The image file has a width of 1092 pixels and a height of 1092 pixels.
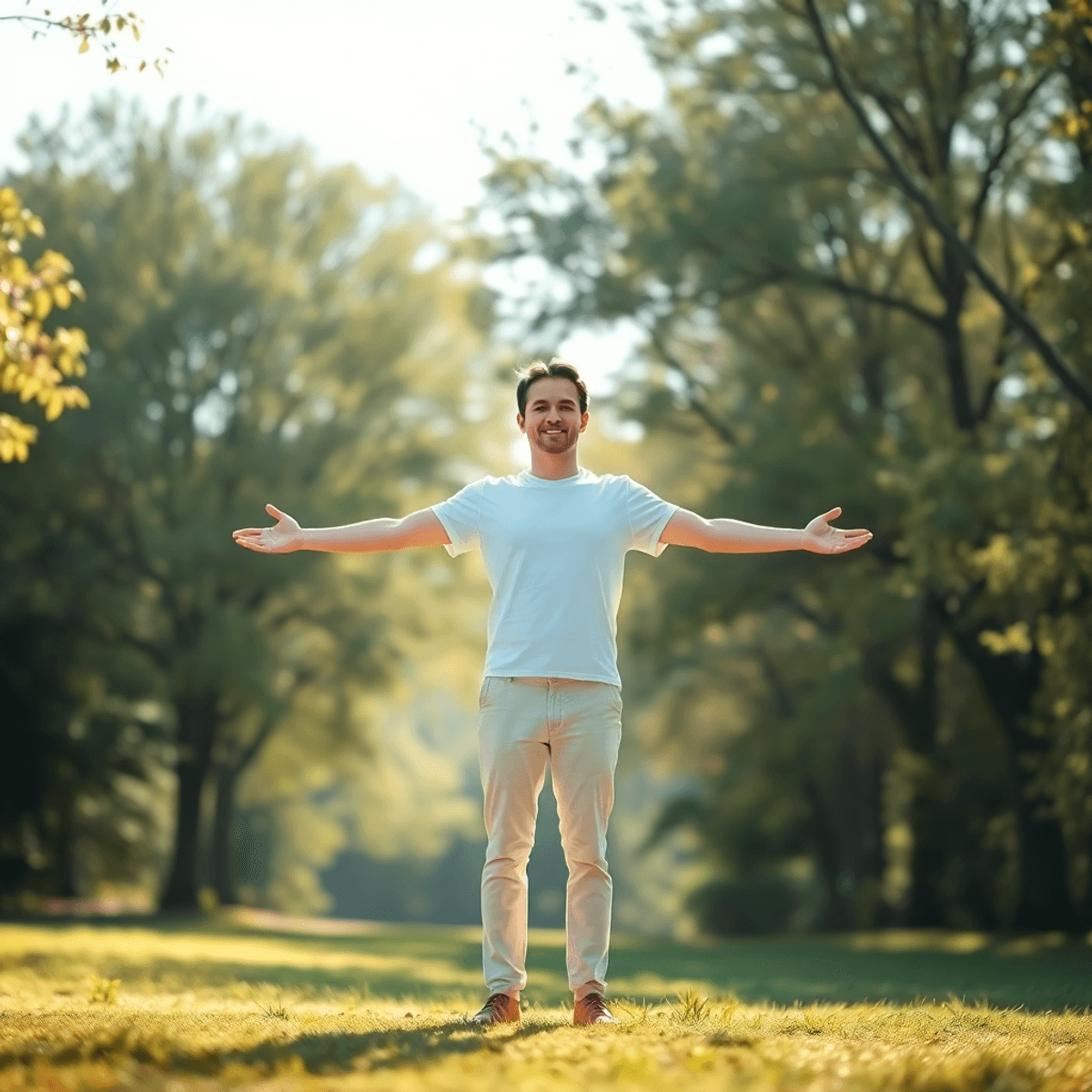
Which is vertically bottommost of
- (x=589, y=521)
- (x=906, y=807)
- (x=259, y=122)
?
(x=906, y=807)

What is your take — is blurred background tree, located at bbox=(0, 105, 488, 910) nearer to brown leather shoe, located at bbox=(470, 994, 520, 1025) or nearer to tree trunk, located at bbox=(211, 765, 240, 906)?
tree trunk, located at bbox=(211, 765, 240, 906)

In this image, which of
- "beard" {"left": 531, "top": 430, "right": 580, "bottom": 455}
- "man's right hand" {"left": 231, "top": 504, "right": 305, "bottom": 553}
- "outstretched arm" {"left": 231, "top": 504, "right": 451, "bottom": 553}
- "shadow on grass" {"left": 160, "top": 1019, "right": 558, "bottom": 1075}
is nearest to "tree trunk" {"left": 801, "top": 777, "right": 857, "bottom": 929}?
"beard" {"left": 531, "top": 430, "right": 580, "bottom": 455}

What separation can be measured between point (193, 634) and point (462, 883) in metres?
43.2

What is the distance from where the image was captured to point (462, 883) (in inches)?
2608

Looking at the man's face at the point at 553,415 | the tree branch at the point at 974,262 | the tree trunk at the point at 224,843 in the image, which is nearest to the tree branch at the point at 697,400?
the tree branch at the point at 974,262

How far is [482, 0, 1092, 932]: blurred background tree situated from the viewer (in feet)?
46.7

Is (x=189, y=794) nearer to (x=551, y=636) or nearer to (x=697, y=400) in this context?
(x=697, y=400)

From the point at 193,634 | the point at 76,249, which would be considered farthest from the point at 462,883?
the point at 76,249

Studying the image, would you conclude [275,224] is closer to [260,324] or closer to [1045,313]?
[260,324]

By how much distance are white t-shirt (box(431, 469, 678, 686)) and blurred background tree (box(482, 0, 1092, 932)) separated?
6.15m

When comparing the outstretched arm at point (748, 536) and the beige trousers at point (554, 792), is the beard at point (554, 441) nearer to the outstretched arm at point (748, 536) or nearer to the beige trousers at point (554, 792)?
the outstretched arm at point (748, 536)

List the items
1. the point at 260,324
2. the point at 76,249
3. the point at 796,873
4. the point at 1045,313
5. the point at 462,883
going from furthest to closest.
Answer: the point at 462,883 → the point at 796,873 → the point at 260,324 → the point at 76,249 → the point at 1045,313

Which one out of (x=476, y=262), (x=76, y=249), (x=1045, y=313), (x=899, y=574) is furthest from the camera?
(x=76, y=249)

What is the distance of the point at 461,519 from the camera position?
17.9ft
